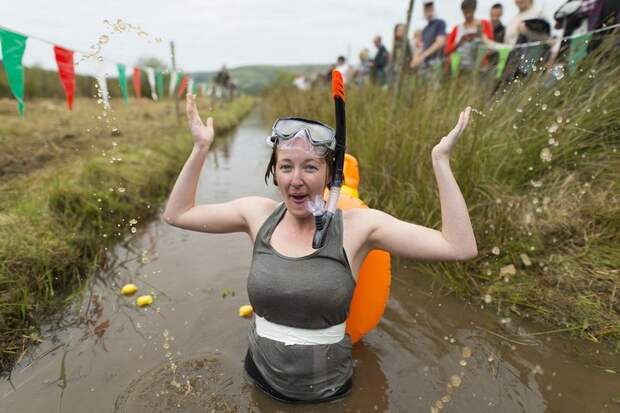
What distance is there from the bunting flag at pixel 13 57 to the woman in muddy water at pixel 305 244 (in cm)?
296

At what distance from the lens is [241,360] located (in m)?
2.78

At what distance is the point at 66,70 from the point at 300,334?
489 centimetres

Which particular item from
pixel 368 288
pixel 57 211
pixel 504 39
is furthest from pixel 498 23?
pixel 57 211

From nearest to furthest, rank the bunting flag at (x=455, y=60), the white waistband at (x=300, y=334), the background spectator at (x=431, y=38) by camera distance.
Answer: the white waistband at (x=300, y=334) < the bunting flag at (x=455, y=60) < the background spectator at (x=431, y=38)

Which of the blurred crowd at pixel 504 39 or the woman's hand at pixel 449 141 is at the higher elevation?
the blurred crowd at pixel 504 39

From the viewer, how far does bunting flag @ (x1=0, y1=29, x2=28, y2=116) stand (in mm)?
3887

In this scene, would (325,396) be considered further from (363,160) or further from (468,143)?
(363,160)

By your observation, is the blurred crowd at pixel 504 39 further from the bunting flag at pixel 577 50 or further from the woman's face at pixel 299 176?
the woman's face at pixel 299 176

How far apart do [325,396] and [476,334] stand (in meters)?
1.35

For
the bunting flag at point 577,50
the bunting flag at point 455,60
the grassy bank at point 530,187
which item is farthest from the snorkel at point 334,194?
the bunting flag at point 455,60

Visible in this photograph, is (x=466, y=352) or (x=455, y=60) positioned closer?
(x=466, y=352)

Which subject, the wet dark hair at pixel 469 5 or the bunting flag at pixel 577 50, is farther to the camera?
the wet dark hair at pixel 469 5

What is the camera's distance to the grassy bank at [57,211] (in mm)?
2934

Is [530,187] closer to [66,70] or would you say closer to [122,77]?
[66,70]
